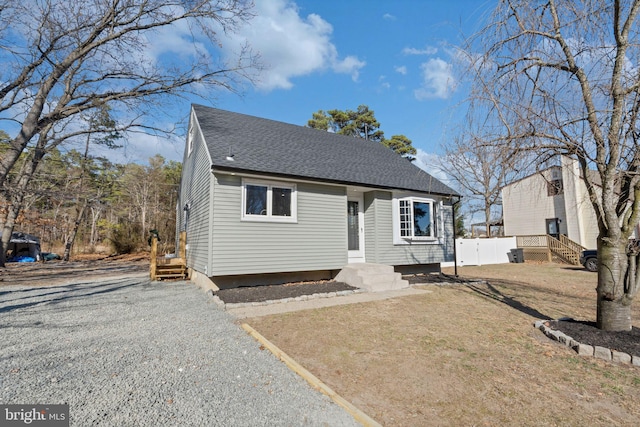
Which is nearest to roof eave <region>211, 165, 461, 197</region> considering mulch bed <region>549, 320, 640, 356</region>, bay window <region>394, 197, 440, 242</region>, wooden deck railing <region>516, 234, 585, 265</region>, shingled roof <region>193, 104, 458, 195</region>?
shingled roof <region>193, 104, 458, 195</region>

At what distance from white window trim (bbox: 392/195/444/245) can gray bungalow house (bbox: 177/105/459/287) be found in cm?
4

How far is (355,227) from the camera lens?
10594 millimetres

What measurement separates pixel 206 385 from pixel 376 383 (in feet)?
5.84

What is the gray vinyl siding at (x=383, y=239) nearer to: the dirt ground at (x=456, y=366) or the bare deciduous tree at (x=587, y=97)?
the dirt ground at (x=456, y=366)

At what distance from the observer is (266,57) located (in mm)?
12016

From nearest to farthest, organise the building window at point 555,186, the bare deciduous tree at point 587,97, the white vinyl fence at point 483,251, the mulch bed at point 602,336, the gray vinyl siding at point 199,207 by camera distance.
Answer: the mulch bed at point 602,336, the bare deciduous tree at point 587,97, the building window at point 555,186, the gray vinyl siding at point 199,207, the white vinyl fence at point 483,251

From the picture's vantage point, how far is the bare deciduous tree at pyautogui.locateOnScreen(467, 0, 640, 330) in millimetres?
4105

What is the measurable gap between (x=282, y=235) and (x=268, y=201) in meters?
1.05

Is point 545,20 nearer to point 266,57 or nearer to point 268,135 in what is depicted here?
point 268,135

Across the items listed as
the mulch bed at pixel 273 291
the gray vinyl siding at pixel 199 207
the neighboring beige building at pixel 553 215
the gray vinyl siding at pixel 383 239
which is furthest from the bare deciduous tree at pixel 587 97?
the neighboring beige building at pixel 553 215

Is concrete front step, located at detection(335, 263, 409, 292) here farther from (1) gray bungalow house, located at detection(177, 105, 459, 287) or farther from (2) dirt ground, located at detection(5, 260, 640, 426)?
(2) dirt ground, located at detection(5, 260, 640, 426)

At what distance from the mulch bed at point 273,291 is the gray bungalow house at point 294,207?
0.44 meters

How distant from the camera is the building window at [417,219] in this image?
1059cm

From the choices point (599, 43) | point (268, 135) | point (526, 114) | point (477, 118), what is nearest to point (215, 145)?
point (268, 135)
